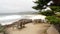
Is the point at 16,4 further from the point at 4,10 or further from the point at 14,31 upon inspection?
the point at 14,31

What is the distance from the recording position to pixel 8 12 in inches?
173

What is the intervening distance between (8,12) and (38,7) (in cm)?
185

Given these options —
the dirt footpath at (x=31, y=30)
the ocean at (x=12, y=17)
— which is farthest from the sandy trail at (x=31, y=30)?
the ocean at (x=12, y=17)

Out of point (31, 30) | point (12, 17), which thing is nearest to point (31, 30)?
point (31, 30)

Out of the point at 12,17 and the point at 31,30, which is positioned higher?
the point at 12,17

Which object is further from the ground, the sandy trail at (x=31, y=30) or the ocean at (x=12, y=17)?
the ocean at (x=12, y=17)

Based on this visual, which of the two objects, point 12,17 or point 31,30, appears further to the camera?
point 12,17

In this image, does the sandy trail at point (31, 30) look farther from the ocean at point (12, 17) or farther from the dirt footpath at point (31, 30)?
the ocean at point (12, 17)

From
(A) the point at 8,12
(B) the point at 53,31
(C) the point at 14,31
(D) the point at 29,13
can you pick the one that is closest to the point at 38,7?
(B) the point at 53,31

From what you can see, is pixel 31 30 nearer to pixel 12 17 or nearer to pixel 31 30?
pixel 31 30

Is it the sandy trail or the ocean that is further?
the ocean

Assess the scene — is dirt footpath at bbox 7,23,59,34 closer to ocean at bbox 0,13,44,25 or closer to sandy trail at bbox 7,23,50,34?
sandy trail at bbox 7,23,50,34

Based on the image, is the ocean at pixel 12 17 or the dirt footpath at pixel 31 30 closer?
the dirt footpath at pixel 31 30

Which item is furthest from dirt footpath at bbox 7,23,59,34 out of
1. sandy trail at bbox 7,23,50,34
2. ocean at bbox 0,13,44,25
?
ocean at bbox 0,13,44,25
